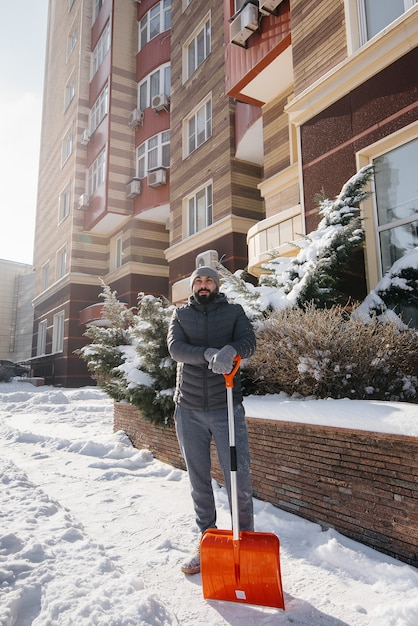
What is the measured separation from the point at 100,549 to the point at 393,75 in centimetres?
792

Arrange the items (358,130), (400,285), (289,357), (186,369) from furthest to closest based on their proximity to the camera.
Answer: (358,130) → (400,285) → (289,357) → (186,369)

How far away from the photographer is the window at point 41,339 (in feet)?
93.9

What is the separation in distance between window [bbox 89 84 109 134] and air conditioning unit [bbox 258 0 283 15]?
14.3m

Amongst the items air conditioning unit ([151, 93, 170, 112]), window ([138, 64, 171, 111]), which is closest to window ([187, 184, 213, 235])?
air conditioning unit ([151, 93, 170, 112])

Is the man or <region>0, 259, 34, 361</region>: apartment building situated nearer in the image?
the man

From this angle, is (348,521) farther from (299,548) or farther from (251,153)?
(251,153)

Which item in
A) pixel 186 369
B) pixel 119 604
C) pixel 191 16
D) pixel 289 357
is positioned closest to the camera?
pixel 119 604

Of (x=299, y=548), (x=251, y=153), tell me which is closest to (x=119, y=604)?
(x=299, y=548)

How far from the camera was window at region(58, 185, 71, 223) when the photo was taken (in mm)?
26828

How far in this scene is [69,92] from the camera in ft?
94.4

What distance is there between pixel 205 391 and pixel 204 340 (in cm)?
38

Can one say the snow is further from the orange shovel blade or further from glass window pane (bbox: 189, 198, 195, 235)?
glass window pane (bbox: 189, 198, 195, 235)

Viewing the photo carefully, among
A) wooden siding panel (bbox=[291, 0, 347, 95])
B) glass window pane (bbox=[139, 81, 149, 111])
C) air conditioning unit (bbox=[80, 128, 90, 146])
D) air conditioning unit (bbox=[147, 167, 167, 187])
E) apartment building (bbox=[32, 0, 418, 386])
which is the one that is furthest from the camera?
air conditioning unit (bbox=[80, 128, 90, 146])

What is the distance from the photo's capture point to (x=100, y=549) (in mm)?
3197
